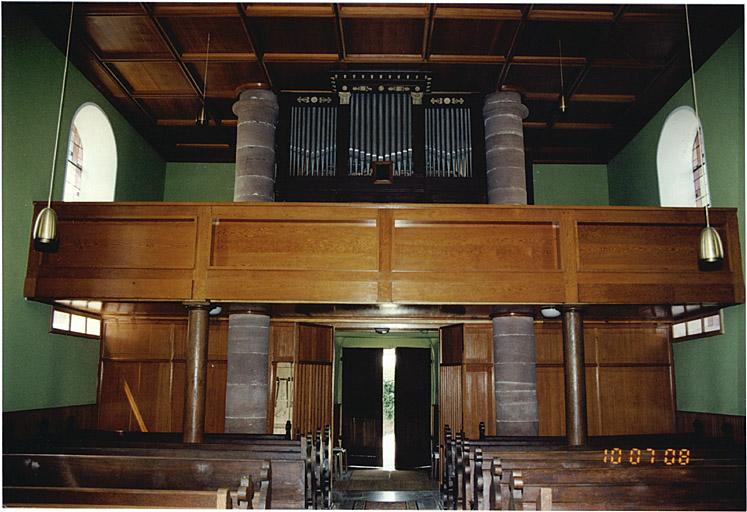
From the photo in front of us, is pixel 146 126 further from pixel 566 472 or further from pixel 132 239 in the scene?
pixel 566 472

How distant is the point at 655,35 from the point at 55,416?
423 inches

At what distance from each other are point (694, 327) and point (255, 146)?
8063 mm

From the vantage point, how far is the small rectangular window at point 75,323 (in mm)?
9711

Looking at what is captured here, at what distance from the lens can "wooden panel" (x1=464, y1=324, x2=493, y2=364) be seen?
39.1 ft

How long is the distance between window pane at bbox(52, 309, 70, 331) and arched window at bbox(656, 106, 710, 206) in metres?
10.4

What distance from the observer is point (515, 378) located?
993cm

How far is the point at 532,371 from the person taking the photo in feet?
32.9

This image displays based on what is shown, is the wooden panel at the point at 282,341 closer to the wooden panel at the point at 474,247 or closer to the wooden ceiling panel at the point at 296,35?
the wooden panel at the point at 474,247

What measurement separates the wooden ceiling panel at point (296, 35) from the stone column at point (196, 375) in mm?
4209

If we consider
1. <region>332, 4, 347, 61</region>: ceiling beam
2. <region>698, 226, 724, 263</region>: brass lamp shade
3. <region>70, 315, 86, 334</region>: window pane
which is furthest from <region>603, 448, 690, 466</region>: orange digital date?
<region>70, 315, 86, 334</region>: window pane

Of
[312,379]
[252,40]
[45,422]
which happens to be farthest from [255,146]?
[45,422]

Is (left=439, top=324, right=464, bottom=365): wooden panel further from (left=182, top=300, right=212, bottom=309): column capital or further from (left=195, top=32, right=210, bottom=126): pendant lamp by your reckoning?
(left=195, top=32, right=210, bottom=126): pendant lamp

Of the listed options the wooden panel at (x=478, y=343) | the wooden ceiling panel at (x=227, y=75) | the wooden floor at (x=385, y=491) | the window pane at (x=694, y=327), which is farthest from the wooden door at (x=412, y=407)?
the wooden ceiling panel at (x=227, y=75)

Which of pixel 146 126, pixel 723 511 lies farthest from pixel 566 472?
pixel 146 126
